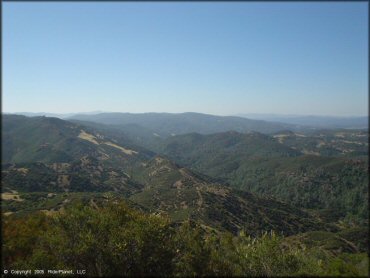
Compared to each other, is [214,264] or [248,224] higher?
[214,264]

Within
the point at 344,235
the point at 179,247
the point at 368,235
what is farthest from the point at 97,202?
the point at 368,235

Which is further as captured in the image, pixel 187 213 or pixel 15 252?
pixel 187 213

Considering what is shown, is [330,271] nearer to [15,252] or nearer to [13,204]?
[15,252]

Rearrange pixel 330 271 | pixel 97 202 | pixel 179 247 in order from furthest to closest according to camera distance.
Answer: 1. pixel 97 202
2. pixel 179 247
3. pixel 330 271

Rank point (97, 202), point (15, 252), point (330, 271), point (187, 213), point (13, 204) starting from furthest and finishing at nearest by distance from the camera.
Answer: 1. point (187, 213)
2. point (13, 204)
3. point (97, 202)
4. point (15, 252)
5. point (330, 271)

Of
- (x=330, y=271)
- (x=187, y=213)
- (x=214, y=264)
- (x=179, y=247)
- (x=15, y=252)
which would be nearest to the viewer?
(x=330, y=271)

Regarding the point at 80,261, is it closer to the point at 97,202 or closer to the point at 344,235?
the point at 97,202

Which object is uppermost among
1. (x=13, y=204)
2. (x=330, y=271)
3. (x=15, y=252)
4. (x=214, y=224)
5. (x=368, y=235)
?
(x=330, y=271)

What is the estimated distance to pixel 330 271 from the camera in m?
35.4

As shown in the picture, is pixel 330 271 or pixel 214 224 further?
pixel 214 224

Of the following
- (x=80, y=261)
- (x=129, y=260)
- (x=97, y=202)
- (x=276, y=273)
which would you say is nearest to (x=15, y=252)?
(x=80, y=261)

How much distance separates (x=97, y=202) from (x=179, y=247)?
105845mm

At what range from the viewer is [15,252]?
53.0 m

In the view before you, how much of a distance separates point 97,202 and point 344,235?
140 metres
